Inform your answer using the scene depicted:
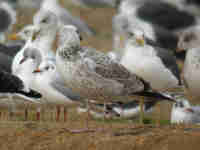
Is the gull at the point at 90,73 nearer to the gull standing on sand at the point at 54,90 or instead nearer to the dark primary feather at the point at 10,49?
the gull standing on sand at the point at 54,90

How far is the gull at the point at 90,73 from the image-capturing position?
581 cm

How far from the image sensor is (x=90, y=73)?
584 centimetres

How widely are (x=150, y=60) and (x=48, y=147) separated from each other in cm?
288

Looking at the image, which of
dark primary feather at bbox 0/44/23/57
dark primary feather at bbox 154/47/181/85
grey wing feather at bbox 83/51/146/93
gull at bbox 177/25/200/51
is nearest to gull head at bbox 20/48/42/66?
dark primary feather at bbox 0/44/23/57

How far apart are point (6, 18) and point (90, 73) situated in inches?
460

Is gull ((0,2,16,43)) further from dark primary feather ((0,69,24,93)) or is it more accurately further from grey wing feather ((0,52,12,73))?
dark primary feather ((0,69,24,93))

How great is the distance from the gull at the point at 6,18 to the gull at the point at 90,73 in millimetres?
10668

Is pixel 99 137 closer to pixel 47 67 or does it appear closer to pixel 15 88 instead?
pixel 15 88

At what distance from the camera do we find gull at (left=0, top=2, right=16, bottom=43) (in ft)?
54.6

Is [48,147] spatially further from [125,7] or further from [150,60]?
[125,7]

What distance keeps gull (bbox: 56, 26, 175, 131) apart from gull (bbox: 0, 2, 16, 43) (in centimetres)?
1067

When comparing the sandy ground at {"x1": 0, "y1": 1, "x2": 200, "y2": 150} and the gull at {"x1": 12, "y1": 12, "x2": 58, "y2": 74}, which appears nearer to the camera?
the sandy ground at {"x1": 0, "y1": 1, "x2": 200, "y2": 150}

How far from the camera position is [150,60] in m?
7.63

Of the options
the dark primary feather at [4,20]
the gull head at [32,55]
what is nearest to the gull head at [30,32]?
the gull head at [32,55]
